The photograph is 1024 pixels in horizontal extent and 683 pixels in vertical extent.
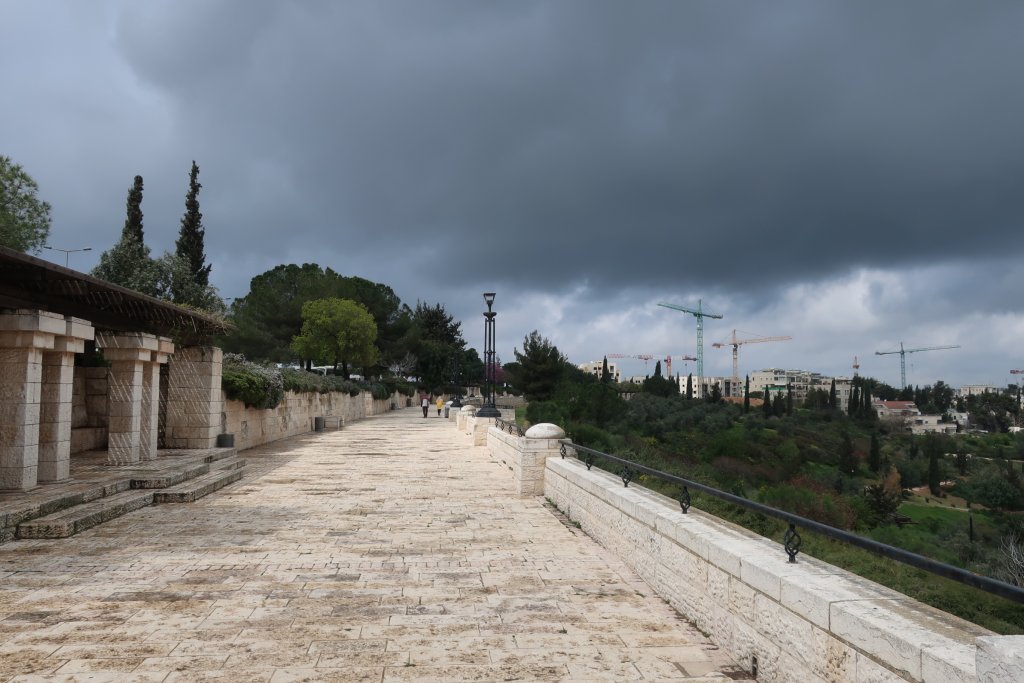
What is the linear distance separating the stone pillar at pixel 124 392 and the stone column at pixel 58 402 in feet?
6.04

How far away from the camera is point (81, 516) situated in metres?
A: 7.72

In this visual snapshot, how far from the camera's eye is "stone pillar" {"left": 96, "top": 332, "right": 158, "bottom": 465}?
1179cm

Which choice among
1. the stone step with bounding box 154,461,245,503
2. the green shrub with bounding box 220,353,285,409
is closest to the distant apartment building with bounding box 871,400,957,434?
the green shrub with bounding box 220,353,285,409

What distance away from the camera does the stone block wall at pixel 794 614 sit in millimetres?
2523

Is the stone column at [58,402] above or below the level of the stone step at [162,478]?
above

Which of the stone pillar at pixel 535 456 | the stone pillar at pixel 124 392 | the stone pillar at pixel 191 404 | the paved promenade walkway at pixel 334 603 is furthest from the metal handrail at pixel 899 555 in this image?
the stone pillar at pixel 191 404

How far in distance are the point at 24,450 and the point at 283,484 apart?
4123mm

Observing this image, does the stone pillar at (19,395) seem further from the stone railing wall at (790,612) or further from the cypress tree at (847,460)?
the cypress tree at (847,460)

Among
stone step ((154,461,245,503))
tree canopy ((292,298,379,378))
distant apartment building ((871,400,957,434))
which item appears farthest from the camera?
distant apartment building ((871,400,957,434))

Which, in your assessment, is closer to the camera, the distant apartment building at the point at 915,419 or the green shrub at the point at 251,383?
the green shrub at the point at 251,383

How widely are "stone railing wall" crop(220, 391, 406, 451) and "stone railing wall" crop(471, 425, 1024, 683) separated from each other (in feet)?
44.2

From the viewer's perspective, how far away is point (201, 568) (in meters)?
6.05

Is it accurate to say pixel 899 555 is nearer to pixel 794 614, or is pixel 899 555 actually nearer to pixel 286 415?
pixel 794 614

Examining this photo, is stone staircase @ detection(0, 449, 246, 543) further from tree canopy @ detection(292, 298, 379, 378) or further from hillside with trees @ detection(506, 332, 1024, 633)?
tree canopy @ detection(292, 298, 379, 378)
